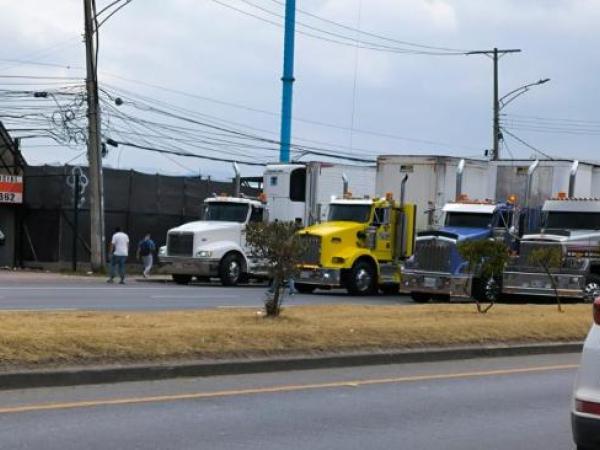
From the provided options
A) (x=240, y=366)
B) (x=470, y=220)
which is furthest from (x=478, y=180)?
(x=240, y=366)

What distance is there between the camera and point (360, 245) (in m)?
25.6

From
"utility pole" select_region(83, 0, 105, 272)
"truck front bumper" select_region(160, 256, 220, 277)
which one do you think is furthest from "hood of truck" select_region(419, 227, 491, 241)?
"utility pole" select_region(83, 0, 105, 272)

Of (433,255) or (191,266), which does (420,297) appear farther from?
(191,266)

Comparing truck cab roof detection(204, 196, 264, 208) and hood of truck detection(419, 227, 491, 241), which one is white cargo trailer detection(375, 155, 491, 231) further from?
truck cab roof detection(204, 196, 264, 208)

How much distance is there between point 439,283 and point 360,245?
356 cm

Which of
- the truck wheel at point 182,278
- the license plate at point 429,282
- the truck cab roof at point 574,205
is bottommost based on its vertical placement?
the truck wheel at point 182,278

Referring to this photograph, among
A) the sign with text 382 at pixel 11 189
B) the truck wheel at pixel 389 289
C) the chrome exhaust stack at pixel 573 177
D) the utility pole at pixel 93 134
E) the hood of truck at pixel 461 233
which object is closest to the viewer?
the hood of truck at pixel 461 233

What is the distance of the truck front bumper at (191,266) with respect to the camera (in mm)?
28531

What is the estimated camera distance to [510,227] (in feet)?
78.8

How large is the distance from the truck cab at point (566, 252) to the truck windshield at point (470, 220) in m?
1.21

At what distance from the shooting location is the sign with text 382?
35.8 m

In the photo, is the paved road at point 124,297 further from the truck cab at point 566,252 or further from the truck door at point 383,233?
the truck cab at point 566,252

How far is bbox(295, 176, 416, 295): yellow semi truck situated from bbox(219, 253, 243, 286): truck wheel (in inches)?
126

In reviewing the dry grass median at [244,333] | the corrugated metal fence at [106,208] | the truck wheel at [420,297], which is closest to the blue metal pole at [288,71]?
the corrugated metal fence at [106,208]
